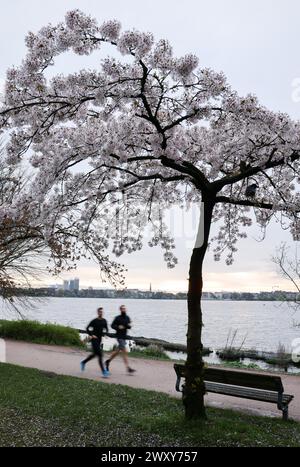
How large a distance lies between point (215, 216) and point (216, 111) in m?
3.27

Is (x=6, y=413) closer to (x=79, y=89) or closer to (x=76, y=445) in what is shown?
(x=76, y=445)

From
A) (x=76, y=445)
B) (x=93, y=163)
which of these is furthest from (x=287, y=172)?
(x=76, y=445)

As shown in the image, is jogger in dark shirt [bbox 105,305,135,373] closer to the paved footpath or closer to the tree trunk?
the paved footpath

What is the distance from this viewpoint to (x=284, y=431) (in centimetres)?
781

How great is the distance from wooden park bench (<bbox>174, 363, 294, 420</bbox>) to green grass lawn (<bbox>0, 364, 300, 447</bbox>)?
1.49ft

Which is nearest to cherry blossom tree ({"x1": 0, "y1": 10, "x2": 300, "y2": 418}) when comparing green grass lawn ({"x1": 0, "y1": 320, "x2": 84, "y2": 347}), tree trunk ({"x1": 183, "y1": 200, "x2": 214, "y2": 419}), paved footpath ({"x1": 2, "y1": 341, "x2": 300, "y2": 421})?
tree trunk ({"x1": 183, "y1": 200, "x2": 214, "y2": 419})

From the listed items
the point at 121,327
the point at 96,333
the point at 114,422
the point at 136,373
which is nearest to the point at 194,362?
the point at 114,422

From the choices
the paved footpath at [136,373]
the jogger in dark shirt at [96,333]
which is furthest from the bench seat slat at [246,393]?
the jogger in dark shirt at [96,333]

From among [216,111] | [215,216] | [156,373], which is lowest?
[156,373]

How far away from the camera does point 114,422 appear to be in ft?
26.0

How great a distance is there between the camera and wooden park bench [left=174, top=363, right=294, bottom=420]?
8.99m

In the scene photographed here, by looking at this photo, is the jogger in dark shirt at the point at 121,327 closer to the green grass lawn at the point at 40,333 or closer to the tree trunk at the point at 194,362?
the tree trunk at the point at 194,362

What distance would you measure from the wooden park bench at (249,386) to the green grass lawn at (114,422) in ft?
1.49

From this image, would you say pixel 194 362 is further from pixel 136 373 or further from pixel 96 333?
pixel 136 373
